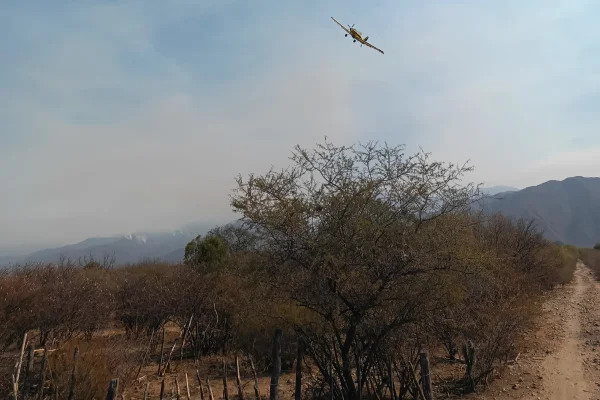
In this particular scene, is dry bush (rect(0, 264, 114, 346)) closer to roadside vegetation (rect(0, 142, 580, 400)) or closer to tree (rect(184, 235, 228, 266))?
roadside vegetation (rect(0, 142, 580, 400))

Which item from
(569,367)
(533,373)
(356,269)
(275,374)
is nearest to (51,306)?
(275,374)

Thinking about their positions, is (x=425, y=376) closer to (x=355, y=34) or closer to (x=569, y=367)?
(x=569, y=367)

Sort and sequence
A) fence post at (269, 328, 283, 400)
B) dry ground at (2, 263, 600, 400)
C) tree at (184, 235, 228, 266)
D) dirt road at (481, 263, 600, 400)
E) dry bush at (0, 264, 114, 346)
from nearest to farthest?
fence post at (269, 328, 283, 400) → dirt road at (481, 263, 600, 400) → dry ground at (2, 263, 600, 400) → dry bush at (0, 264, 114, 346) → tree at (184, 235, 228, 266)

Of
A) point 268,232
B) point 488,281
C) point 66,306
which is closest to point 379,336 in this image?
point 488,281

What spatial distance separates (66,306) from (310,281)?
33.2 ft

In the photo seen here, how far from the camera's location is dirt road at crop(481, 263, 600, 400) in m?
10.9

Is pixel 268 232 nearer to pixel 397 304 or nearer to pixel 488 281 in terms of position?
pixel 397 304

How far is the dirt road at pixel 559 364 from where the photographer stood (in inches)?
428

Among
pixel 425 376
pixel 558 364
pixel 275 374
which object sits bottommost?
pixel 558 364

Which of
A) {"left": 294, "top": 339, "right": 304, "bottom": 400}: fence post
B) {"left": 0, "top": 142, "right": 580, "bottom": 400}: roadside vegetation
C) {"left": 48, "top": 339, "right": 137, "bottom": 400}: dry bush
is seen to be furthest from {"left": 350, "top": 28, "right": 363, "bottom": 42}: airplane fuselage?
{"left": 48, "top": 339, "right": 137, "bottom": 400}: dry bush

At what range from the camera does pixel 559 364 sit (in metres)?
13.2

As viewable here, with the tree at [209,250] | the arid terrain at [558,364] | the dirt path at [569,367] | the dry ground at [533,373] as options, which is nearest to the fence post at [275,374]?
the dry ground at [533,373]

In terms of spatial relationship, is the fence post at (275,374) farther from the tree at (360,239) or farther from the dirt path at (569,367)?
the dirt path at (569,367)

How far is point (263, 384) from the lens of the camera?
1298cm
